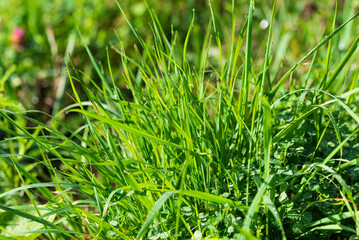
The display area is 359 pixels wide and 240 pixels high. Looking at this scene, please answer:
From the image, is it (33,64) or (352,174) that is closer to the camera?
(352,174)

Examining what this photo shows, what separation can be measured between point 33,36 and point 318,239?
2539mm

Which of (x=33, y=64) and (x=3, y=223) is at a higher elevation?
(x=33, y=64)

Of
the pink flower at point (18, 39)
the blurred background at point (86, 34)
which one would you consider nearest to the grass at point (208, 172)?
the blurred background at point (86, 34)

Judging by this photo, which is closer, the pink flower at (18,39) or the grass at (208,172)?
the grass at (208,172)

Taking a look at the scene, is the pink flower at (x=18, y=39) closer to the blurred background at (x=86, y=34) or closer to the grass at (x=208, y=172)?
the blurred background at (x=86, y=34)

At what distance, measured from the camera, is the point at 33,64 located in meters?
2.77

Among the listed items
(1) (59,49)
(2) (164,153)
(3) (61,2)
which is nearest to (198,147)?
(2) (164,153)

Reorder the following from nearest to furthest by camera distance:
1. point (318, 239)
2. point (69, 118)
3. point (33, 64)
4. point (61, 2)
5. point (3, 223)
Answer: point (318, 239), point (3, 223), point (69, 118), point (33, 64), point (61, 2)

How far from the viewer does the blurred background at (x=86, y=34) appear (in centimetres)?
260

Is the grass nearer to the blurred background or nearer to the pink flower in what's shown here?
the blurred background

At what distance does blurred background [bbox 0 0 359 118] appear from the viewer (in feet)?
8.53

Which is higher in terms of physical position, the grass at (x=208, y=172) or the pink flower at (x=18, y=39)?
the pink flower at (x=18, y=39)

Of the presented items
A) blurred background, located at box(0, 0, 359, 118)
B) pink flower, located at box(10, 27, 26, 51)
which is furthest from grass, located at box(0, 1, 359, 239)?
pink flower, located at box(10, 27, 26, 51)

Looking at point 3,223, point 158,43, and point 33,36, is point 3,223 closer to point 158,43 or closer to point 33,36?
point 158,43
